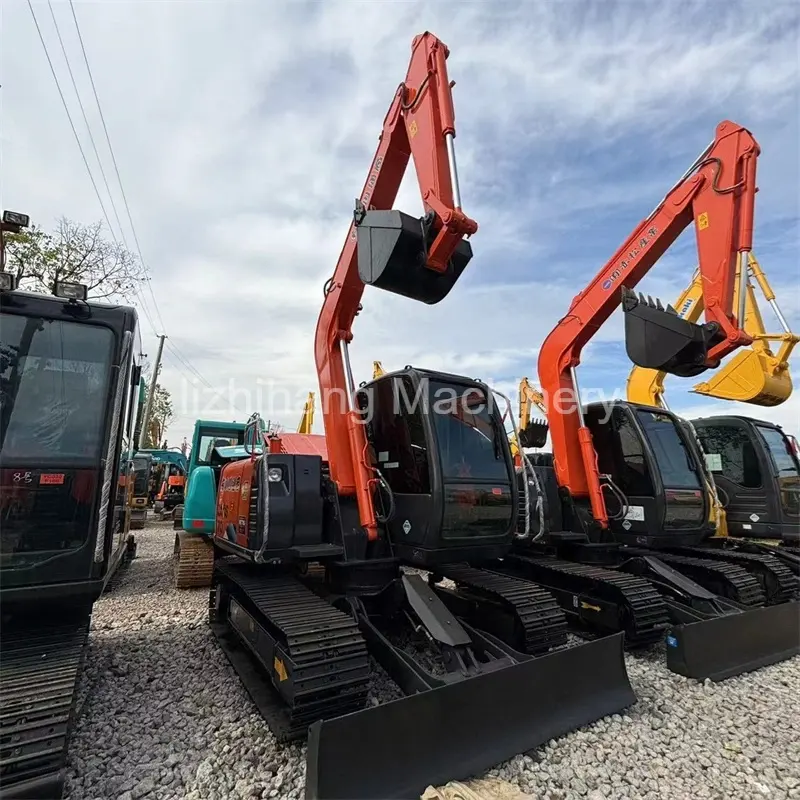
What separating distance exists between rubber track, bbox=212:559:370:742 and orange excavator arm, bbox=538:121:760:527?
362 cm

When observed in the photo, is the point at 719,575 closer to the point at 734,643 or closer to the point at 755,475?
the point at 734,643

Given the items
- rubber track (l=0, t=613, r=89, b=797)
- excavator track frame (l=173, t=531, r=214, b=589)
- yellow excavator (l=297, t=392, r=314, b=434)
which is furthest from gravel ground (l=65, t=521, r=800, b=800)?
yellow excavator (l=297, t=392, r=314, b=434)

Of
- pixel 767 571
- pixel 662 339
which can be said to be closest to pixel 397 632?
pixel 662 339

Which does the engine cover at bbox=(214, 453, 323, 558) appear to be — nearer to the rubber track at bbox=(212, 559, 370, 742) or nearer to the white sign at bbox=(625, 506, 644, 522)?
the rubber track at bbox=(212, 559, 370, 742)

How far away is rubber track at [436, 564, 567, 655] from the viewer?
3764 mm

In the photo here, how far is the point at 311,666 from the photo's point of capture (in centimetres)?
275

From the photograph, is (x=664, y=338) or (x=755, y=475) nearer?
(x=664, y=338)

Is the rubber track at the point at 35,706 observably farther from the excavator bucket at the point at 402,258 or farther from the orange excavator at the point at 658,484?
the orange excavator at the point at 658,484

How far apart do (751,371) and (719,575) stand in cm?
415

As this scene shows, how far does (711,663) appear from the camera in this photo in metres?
4.09

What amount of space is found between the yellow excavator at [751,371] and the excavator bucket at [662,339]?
3.03m

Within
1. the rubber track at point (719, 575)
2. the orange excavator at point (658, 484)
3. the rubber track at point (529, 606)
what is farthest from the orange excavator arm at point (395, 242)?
the rubber track at point (719, 575)

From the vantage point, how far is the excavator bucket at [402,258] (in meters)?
3.45

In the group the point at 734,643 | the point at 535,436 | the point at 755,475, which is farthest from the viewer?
the point at 535,436
